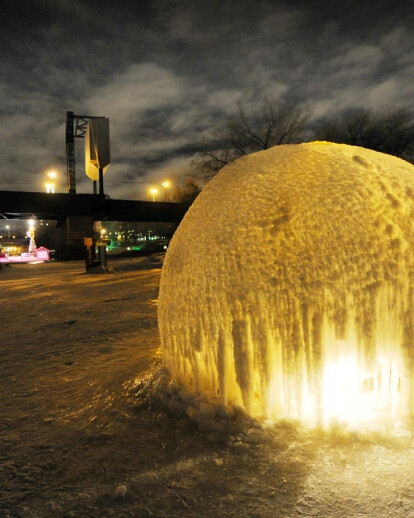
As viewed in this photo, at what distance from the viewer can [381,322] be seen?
2207 millimetres

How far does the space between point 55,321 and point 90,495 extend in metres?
4.76

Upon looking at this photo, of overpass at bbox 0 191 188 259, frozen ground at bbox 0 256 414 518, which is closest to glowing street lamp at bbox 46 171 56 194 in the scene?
overpass at bbox 0 191 188 259

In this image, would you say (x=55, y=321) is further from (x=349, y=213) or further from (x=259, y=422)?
(x=349, y=213)

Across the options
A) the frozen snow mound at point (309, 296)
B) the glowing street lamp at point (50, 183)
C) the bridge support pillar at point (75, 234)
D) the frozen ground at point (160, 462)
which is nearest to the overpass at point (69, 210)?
the bridge support pillar at point (75, 234)

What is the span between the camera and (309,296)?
2.20 meters

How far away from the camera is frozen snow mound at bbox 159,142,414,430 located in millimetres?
2201

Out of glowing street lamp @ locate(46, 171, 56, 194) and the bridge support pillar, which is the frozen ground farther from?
glowing street lamp @ locate(46, 171, 56, 194)

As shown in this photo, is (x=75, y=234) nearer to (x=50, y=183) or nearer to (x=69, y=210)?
(x=69, y=210)

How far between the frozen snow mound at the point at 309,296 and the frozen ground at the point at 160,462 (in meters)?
0.27

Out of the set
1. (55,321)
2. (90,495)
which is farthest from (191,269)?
(55,321)

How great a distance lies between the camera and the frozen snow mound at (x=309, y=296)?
2.20 m

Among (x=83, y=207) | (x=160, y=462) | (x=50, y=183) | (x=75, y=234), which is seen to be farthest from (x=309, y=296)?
(x=50, y=183)

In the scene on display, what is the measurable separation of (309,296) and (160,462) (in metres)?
1.50

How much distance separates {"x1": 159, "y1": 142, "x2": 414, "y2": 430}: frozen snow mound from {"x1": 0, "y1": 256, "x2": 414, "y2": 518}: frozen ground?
267 mm
